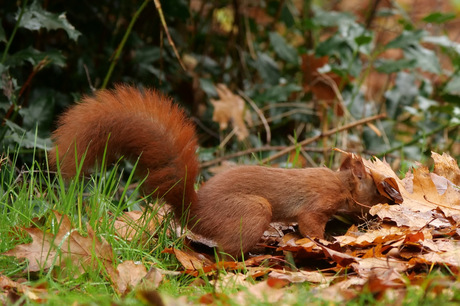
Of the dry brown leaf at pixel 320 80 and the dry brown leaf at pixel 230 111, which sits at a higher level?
the dry brown leaf at pixel 320 80

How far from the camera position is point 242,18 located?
4.84m

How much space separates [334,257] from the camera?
211 centimetres

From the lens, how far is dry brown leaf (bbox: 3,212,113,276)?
205cm

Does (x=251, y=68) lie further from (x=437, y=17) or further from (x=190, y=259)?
(x=190, y=259)

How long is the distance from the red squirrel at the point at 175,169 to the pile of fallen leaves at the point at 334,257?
129mm

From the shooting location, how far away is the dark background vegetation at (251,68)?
3.97 m

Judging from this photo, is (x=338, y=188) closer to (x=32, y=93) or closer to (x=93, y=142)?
(x=93, y=142)

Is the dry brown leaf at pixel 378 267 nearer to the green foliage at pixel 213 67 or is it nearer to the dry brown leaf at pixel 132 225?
the dry brown leaf at pixel 132 225

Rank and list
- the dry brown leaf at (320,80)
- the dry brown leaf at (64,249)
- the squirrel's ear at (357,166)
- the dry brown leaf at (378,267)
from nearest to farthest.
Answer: the dry brown leaf at (378,267) → the dry brown leaf at (64,249) → the squirrel's ear at (357,166) → the dry brown leaf at (320,80)

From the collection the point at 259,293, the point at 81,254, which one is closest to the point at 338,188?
the point at 259,293

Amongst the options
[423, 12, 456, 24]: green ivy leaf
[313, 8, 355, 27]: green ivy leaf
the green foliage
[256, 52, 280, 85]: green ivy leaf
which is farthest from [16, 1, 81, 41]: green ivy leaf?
[423, 12, 456, 24]: green ivy leaf

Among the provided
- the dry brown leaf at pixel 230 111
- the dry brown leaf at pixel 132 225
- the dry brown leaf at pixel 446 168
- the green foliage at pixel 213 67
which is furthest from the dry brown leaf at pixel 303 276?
the dry brown leaf at pixel 230 111

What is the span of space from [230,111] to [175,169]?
2.18 metres

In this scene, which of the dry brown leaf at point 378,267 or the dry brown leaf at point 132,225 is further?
the dry brown leaf at point 132,225
